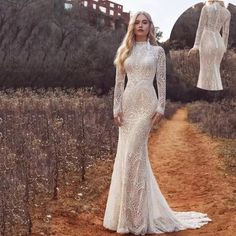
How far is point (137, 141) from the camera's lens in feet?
17.9

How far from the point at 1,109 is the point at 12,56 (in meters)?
9.66

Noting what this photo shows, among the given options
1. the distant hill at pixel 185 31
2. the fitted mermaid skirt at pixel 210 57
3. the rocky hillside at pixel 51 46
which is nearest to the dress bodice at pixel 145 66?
the fitted mermaid skirt at pixel 210 57

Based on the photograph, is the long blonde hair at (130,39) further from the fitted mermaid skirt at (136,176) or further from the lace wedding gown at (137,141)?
the fitted mermaid skirt at (136,176)

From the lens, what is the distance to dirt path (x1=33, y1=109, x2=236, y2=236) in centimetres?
589

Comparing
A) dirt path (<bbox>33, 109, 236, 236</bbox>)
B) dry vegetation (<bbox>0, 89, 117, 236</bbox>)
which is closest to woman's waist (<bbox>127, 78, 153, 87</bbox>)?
dirt path (<bbox>33, 109, 236, 236</bbox>)

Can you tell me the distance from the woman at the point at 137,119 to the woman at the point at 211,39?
1913 millimetres

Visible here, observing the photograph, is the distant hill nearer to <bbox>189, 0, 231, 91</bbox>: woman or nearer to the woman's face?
<bbox>189, 0, 231, 91</bbox>: woman

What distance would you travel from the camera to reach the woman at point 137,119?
543cm

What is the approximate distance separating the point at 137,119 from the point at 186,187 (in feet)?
9.39

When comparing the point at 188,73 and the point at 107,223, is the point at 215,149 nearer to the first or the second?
the point at 107,223

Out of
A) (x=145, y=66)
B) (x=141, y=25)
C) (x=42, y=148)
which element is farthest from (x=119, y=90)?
(x=42, y=148)

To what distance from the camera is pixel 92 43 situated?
22.8 meters

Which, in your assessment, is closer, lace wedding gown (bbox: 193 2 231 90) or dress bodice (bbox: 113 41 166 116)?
dress bodice (bbox: 113 41 166 116)

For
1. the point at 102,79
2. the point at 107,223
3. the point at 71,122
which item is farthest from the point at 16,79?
the point at 107,223
